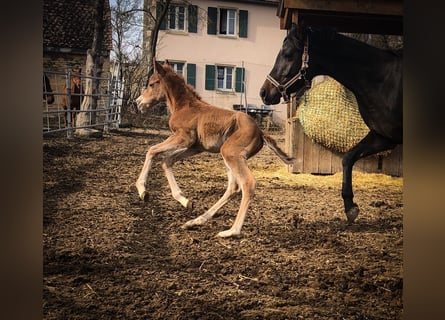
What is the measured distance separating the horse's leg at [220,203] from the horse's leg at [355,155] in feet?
1.81

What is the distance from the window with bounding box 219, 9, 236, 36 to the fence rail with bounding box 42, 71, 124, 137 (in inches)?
22.1

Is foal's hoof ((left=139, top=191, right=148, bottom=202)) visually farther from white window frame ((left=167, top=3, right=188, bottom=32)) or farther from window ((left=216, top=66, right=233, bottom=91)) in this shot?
white window frame ((left=167, top=3, right=188, bottom=32))

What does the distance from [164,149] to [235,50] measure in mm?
585

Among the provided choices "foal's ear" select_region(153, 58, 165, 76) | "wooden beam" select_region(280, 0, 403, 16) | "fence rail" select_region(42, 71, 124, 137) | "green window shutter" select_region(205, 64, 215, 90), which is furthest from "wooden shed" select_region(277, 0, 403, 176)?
"fence rail" select_region(42, 71, 124, 137)

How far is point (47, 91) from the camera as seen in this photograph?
2.35m

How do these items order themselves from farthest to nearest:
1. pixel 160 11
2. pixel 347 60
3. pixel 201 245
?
pixel 347 60 < pixel 160 11 < pixel 201 245

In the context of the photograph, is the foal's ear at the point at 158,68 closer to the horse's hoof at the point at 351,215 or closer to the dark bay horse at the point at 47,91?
the dark bay horse at the point at 47,91

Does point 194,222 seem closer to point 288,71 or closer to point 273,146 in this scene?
point 273,146

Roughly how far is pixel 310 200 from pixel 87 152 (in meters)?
1.10

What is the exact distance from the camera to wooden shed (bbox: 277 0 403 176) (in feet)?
8.00

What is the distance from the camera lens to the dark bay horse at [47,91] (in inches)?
91.7

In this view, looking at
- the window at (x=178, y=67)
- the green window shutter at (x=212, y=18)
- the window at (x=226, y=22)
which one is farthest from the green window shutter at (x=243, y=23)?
the window at (x=178, y=67)

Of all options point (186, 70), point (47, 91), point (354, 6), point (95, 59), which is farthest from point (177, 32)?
point (354, 6)
